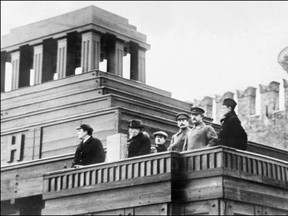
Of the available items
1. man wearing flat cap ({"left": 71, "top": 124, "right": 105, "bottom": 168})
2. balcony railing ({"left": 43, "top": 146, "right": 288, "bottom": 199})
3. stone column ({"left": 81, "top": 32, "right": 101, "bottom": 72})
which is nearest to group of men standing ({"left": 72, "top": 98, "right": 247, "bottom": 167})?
man wearing flat cap ({"left": 71, "top": 124, "right": 105, "bottom": 168})

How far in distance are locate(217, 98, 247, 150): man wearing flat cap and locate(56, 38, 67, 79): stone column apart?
9.80 meters

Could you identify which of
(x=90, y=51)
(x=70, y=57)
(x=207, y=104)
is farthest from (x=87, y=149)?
(x=207, y=104)

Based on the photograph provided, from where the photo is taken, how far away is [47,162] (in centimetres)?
1783

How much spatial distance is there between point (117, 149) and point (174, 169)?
2.12 metres

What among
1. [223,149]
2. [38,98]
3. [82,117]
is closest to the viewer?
[223,149]

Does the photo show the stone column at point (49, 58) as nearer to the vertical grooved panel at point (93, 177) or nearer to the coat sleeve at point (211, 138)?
the vertical grooved panel at point (93, 177)

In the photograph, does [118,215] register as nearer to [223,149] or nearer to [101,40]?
[223,149]

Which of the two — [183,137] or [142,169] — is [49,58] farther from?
[142,169]

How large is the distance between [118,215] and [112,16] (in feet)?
35.8

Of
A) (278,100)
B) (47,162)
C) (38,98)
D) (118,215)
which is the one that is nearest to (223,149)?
(118,215)

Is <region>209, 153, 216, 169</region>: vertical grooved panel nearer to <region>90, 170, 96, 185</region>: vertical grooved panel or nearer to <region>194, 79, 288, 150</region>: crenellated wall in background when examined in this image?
<region>90, 170, 96, 185</region>: vertical grooved panel

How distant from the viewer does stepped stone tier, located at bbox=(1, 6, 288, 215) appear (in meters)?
14.5

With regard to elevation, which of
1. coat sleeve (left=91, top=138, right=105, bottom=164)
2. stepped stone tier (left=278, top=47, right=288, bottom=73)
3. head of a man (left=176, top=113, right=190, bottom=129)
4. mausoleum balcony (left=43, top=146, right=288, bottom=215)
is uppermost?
stepped stone tier (left=278, top=47, right=288, bottom=73)

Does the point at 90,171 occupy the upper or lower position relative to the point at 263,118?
lower
